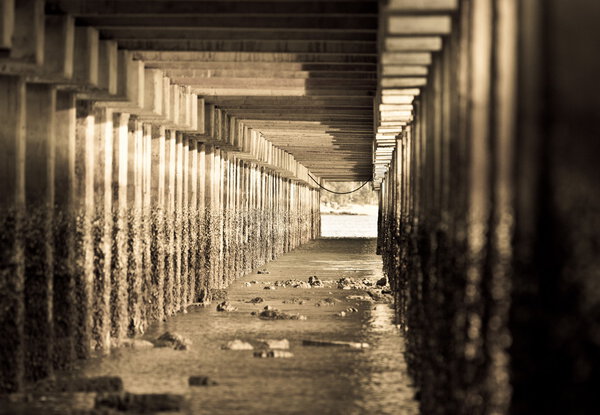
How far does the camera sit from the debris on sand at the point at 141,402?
1127cm

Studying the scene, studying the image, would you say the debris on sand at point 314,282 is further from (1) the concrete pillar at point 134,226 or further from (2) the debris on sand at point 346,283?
(1) the concrete pillar at point 134,226

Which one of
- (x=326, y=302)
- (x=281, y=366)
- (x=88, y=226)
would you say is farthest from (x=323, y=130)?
(x=281, y=366)

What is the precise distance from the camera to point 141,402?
37.7ft

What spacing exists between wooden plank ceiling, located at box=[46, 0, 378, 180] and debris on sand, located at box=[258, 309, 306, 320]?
4202mm

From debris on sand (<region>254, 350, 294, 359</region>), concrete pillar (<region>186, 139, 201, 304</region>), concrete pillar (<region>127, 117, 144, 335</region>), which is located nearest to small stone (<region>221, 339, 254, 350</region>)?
debris on sand (<region>254, 350, 294, 359</region>)

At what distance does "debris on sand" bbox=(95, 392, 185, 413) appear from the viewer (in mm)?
11274

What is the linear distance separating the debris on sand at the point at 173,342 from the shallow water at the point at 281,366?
0.48 ft

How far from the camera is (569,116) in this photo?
475 centimetres

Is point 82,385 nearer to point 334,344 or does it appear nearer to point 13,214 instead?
point 13,214

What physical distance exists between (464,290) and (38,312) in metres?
6.44

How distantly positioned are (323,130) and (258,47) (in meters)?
12.6

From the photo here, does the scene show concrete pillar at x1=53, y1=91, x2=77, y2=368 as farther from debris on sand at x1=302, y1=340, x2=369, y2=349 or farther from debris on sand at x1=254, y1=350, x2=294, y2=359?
debris on sand at x1=302, y1=340, x2=369, y2=349

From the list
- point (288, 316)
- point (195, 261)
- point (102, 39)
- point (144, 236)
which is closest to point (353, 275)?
point (195, 261)

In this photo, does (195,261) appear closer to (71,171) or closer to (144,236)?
(144,236)
